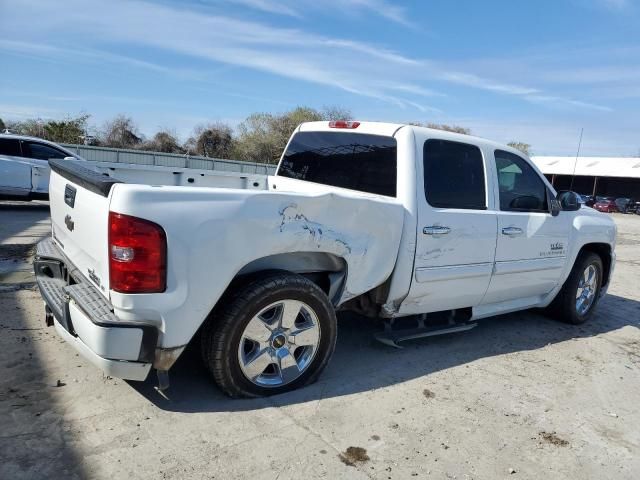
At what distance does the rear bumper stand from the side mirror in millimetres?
4260

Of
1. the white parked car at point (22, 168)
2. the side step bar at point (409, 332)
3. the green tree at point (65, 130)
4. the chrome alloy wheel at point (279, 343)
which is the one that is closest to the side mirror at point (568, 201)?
the side step bar at point (409, 332)

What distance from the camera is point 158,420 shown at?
9.83 feet

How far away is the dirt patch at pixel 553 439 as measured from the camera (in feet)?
10.5

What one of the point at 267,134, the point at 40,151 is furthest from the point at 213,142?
the point at 40,151

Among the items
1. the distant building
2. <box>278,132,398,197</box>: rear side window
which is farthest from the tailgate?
the distant building

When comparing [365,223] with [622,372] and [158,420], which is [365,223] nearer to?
[158,420]

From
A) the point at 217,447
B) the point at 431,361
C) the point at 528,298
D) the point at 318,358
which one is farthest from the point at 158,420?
the point at 528,298

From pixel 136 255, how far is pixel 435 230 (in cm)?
Result: 226

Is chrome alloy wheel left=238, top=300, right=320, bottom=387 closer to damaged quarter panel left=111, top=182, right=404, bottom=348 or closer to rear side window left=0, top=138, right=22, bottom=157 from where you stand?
damaged quarter panel left=111, top=182, right=404, bottom=348

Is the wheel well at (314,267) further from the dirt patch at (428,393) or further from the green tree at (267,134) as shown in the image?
the green tree at (267,134)

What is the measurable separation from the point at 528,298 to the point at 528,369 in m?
1.11

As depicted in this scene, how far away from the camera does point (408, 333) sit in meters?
4.52

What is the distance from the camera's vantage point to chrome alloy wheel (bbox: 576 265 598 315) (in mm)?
5777

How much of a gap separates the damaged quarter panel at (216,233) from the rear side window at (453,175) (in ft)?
2.58
